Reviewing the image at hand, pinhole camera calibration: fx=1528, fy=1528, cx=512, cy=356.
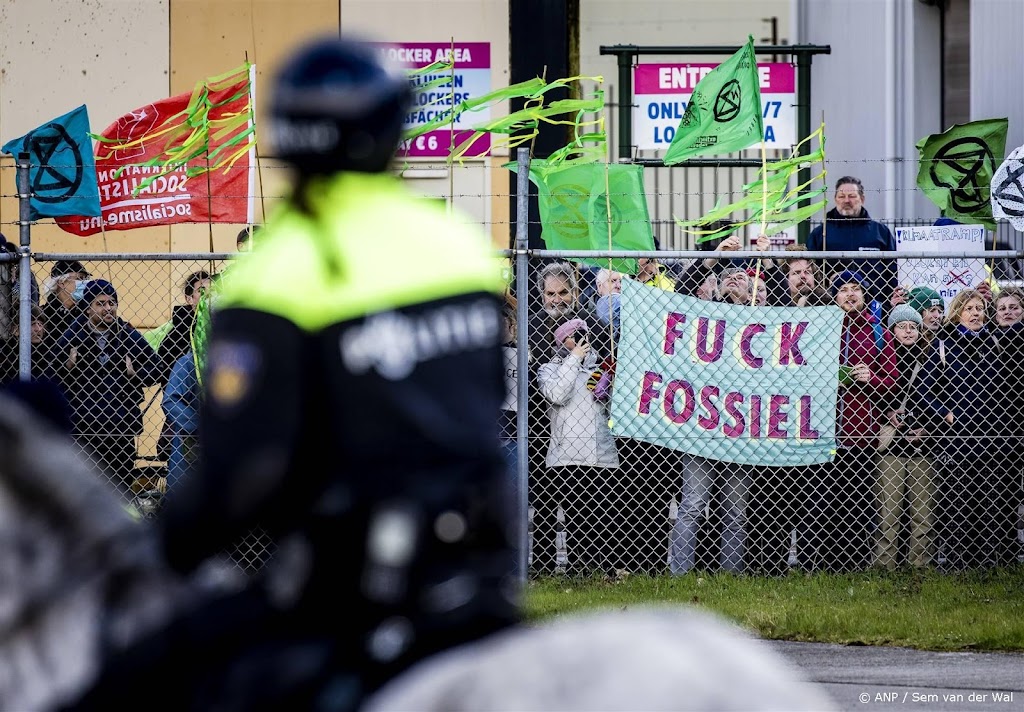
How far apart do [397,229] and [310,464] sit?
17.1 inches

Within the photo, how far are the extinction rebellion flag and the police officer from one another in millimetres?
7296

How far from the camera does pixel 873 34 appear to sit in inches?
664

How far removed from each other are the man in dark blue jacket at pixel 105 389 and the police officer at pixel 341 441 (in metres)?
7.17

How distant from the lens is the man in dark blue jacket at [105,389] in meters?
9.52

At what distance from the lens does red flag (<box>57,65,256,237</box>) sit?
9875 millimetres

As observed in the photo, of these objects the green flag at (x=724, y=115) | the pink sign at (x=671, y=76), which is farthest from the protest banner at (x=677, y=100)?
the green flag at (x=724, y=115)

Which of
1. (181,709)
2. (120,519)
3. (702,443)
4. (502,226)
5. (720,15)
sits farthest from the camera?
(720,15)

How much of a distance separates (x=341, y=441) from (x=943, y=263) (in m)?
8.96

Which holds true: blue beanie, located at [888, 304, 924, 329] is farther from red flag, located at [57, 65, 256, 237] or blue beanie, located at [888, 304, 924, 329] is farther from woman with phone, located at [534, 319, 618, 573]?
red flag, located at [57, 65, 256, 237]

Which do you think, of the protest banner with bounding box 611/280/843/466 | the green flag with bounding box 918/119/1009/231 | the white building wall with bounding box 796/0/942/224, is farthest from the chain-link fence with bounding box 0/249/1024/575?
the white building wall with bounding box 796/0/942/224

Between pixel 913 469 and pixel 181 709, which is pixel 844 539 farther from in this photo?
pixel 181 709

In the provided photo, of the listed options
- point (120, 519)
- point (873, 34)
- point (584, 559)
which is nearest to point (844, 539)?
point (584, 559)

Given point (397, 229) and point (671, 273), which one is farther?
point (671, 273)

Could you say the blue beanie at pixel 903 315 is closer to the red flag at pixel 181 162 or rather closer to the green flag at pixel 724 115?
the green flag at pixel 724 115
